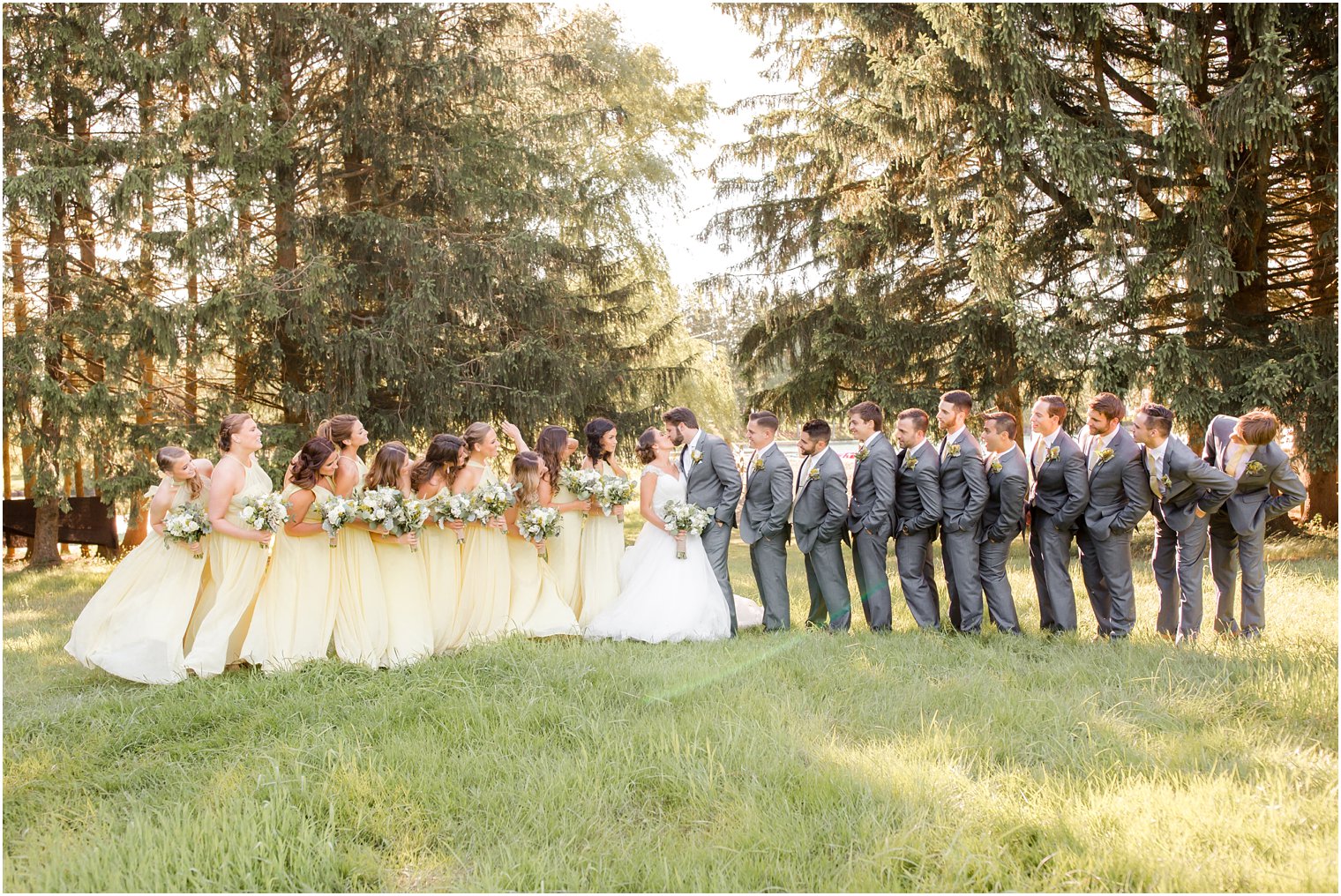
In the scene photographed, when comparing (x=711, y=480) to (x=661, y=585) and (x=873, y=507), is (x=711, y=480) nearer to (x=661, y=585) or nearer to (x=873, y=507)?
(x=661, y=585)

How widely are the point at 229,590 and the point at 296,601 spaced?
20.6 inches

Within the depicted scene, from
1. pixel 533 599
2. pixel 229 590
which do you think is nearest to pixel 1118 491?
pixel 533 599

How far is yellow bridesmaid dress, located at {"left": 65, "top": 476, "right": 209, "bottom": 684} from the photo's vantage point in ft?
22.5

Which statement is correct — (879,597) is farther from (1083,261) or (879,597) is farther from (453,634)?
(1083,261)

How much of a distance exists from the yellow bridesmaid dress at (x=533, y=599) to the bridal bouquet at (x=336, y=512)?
1610 mm

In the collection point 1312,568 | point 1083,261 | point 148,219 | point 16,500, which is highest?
point 148,219

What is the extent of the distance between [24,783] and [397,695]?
6.54 feet

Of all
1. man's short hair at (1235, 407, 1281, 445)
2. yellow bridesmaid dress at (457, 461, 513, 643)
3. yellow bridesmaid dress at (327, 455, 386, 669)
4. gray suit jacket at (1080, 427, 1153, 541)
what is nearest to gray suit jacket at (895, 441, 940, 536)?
gray suit jacket at (1080, 427, 1153, 541)

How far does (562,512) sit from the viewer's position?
8.45 m

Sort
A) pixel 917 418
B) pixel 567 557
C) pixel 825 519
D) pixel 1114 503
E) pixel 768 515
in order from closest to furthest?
pixel 1114 503 < pixel 917 418 < pixel 825 519 < pixel 768 515 < pixel 567 557

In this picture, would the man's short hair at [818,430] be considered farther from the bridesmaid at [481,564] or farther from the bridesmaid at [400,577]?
the bridesmaid at [400,577]

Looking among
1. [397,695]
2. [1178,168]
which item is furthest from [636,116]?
[397,695]

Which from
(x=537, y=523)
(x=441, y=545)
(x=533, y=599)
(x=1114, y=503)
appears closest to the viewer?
(x=1114, y=503)

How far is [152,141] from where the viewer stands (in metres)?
12.8
